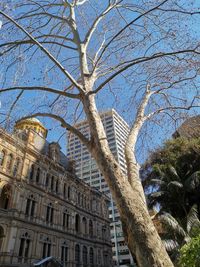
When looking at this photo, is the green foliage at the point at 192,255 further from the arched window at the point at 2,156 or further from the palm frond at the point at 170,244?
the arched window at the point at 2,156

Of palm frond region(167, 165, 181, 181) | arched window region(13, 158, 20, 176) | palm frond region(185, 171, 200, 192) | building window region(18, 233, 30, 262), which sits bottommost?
building window region(18, 233, 30, 262)

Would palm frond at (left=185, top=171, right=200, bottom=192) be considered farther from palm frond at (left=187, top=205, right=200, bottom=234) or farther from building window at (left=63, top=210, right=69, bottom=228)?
building window at (left=63, top=210, right=69, bottom=228)

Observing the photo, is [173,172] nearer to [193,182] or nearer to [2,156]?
[193,182]

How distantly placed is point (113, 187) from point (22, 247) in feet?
73.8

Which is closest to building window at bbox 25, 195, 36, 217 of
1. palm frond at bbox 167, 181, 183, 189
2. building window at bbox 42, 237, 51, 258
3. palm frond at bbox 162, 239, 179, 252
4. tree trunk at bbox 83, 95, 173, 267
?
building window at bbox 42, 237, 51, 258

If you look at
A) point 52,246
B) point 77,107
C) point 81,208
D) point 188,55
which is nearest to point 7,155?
point 52,246

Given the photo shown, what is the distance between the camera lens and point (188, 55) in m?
5.86

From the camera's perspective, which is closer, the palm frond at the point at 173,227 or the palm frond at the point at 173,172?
the palm frond at the point at 173,227

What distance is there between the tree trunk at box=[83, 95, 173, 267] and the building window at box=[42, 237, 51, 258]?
24.3 meters

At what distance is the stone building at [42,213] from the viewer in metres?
21.7

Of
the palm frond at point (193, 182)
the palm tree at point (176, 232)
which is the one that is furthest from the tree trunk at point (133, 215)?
the palm frond at point (193, 182)

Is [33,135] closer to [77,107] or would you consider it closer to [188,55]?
[77,107]

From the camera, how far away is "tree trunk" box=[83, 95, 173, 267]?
246 cm

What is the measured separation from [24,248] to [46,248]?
3.24 metres
